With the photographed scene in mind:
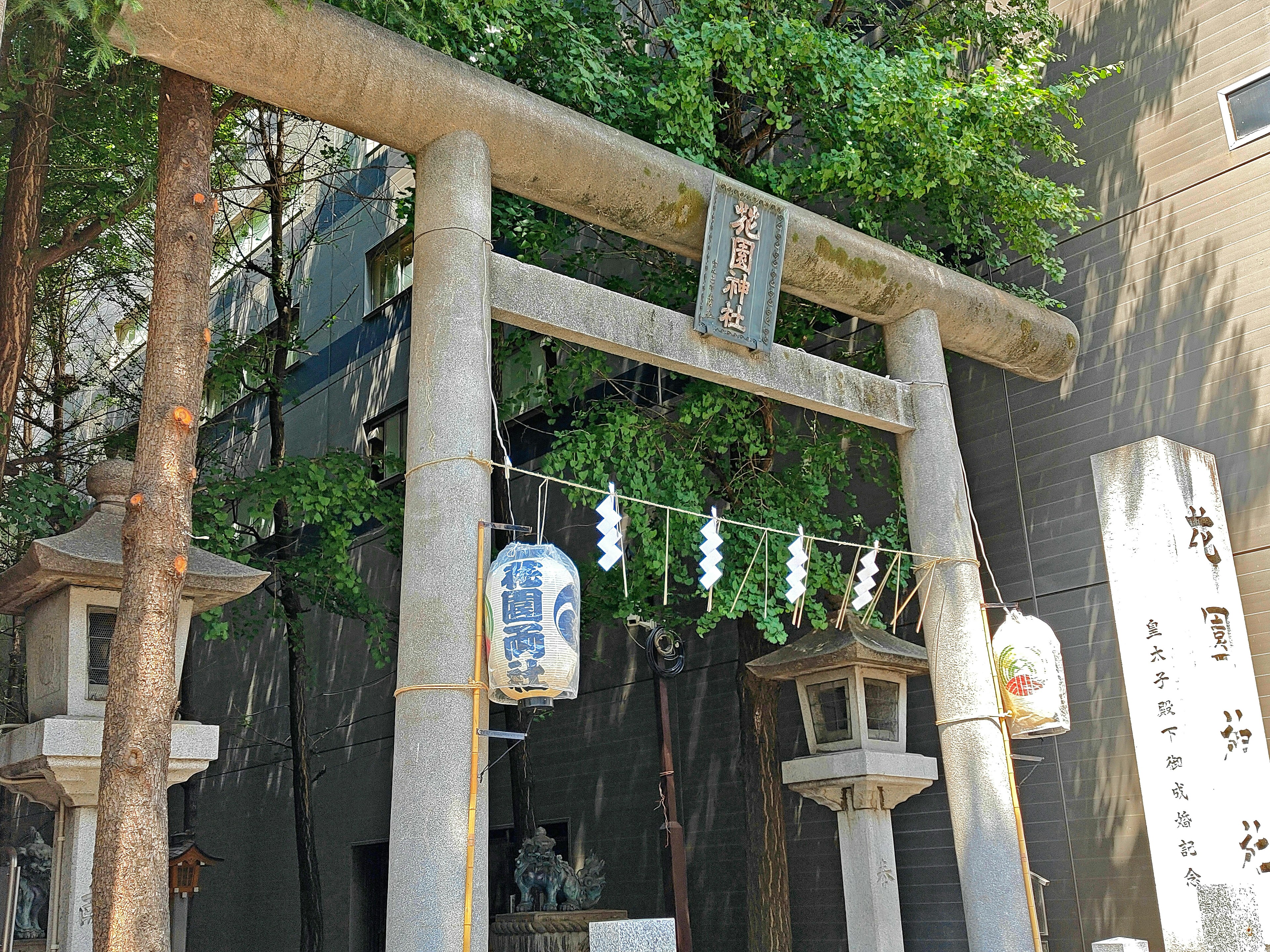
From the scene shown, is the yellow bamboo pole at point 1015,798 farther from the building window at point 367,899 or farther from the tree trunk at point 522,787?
the building window at point 367,899

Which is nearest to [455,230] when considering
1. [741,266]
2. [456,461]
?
[456,461]

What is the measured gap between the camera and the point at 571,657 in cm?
546

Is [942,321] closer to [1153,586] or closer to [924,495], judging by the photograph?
[924,495]

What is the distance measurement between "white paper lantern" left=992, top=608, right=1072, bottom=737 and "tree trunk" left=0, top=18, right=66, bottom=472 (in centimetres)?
720

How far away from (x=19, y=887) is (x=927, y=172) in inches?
379

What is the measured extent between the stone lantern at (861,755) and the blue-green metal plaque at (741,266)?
2527mm

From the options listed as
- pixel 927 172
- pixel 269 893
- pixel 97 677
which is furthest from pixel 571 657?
pixel 269 893

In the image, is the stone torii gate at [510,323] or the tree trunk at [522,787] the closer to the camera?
the stone torii gate at [510,323]

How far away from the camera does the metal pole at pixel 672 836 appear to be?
26.3ft

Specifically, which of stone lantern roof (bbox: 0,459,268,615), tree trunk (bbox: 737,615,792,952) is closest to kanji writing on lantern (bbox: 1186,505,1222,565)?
tree trunk (bbox: 737,615,792,952)

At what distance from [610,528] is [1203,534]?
3.82 metres

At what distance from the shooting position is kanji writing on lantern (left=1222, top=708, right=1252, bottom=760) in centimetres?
679

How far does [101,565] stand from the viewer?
6742 mm

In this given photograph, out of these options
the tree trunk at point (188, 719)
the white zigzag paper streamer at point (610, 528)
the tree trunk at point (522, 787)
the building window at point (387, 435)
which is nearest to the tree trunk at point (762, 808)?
the tree trunk at point (522, 787)
